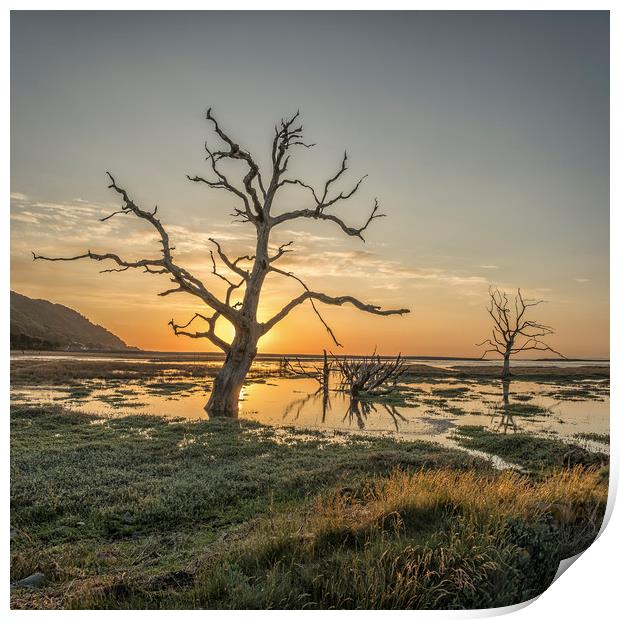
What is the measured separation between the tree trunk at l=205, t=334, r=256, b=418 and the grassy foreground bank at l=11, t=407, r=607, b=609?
6.80m

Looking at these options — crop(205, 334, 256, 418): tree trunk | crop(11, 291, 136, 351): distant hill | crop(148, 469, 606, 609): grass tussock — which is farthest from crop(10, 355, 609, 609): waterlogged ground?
crop(11, 291, 136, 351): distant hill

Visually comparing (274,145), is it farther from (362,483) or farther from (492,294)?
(492,294)

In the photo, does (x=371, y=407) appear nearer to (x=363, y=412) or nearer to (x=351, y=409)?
(x=351, y=409)

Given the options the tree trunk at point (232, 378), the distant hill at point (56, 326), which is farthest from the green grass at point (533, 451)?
the distant hill at point (56, 326)

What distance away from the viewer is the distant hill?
Answer: 11069 cm

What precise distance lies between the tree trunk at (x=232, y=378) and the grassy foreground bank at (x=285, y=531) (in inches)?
268

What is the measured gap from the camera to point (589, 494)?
7.11 m

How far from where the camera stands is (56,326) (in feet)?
463

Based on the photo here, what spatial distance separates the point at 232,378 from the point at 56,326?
138 meters

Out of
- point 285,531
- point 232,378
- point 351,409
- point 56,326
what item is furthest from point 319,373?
point 56,326

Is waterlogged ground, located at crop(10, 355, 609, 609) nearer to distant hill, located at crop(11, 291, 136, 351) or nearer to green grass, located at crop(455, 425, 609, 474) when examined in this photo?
green grass, located at crop(455, 425, 609, 474)

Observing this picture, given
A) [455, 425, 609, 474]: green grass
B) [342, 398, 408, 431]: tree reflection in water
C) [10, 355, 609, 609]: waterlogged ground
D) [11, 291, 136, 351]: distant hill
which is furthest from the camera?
[11, 291, 136, 351]: distant hill

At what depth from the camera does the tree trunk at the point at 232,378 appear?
56.9ft
